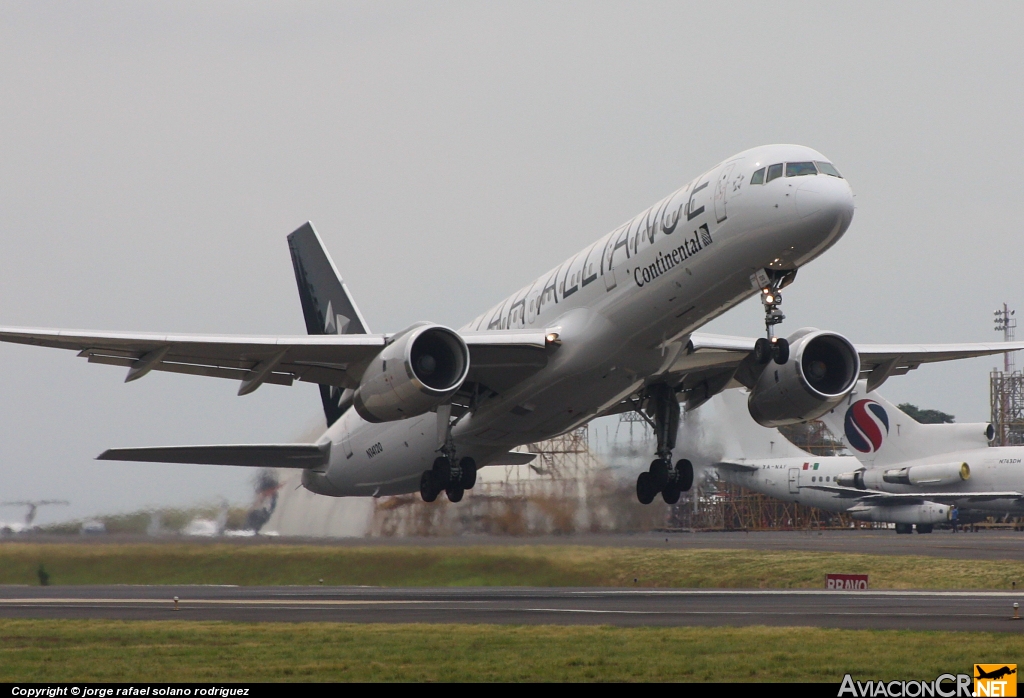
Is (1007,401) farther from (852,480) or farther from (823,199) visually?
(823,199)

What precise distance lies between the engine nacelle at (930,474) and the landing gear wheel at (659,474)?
3797 centimetres

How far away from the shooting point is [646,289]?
24922 millimetres

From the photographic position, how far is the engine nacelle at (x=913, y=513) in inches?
2586

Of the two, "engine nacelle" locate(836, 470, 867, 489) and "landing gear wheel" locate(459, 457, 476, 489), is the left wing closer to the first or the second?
"landing gear wheel" locate(459, 457, 476, 489)

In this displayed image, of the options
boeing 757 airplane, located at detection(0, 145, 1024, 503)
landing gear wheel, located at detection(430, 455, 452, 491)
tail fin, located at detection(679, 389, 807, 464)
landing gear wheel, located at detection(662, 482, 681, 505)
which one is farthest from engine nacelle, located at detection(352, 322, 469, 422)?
tail fin, located at detection(679, 389, 807, 464)

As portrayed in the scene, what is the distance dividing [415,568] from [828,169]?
56.7 feet

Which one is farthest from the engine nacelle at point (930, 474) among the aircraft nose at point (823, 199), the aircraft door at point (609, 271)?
the aircraft nose at point (823, 199)

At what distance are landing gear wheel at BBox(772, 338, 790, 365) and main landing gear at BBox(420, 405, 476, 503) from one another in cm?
824

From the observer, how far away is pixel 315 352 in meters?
28.0

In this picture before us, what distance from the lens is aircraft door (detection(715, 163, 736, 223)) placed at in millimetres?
23547

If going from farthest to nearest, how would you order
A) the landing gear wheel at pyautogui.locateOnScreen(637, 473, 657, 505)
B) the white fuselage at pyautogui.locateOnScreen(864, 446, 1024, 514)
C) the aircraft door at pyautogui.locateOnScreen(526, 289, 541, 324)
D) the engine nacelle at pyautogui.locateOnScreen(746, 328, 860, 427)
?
the white fuselage at pyautogui.locateOnScreen(864, 446, 1024, 514)
the landing gear wheel at pyautogui.locateOnScreen(637, 473, 657, 505)
the engine nacelle at pyautogui.locateOnScreen(746, 328, 860, 427)
the aircraft door at pyautogui.locateOnScreen(526, 289, 541, 324)

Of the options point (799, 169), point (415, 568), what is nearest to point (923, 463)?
point (415, 568)

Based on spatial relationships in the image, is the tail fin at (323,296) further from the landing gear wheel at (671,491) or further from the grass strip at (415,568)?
the landing gear wheel at (671,491)

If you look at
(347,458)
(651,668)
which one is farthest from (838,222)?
(347,458)
